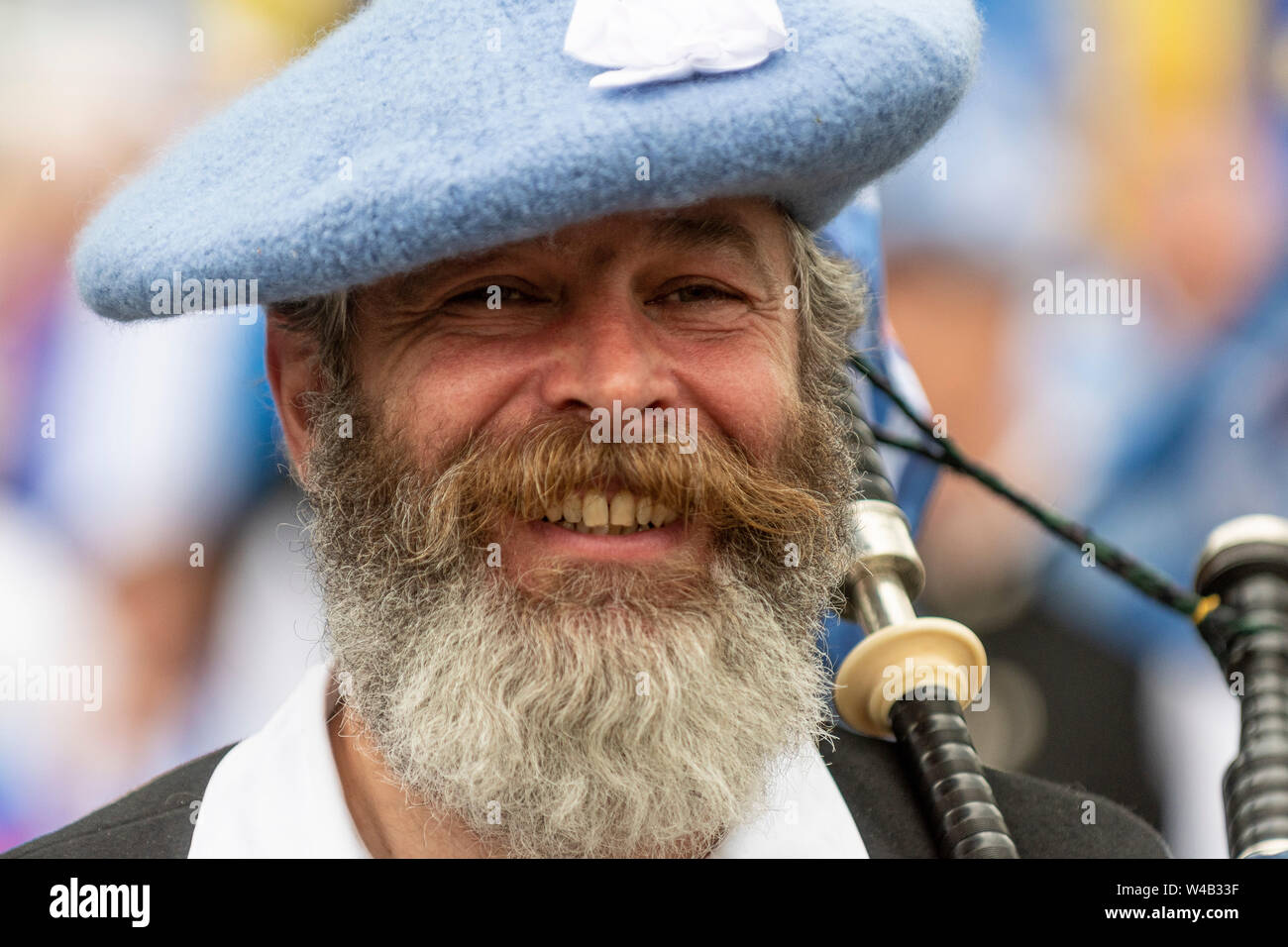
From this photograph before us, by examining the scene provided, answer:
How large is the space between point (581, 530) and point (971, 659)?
62 centimetres

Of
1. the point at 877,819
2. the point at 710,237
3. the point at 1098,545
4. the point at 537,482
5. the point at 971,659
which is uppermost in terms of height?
the point at 710,237

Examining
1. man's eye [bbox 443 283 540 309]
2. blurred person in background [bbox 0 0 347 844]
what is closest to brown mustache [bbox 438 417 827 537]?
man's eye [bbox 443 283 540 309]

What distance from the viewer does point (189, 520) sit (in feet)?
9.19

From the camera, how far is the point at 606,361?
136 cm

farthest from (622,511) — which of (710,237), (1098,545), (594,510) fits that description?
(1098,545)

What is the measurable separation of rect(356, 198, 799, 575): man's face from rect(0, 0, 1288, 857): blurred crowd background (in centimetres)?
120

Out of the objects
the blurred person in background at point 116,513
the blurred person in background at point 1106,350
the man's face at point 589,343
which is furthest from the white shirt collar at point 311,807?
the blurred person in background at point 1106,350

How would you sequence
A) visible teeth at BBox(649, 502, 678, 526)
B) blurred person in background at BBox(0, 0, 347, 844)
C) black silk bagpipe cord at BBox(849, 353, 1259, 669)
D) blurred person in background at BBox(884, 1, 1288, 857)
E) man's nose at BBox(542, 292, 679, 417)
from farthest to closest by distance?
blurred person in background at BBox(884, 1, 1288, 857), blurred person in background at BBox(0, 0, 347, 844), black silk bagpipe cord at BBox(849, 353, 1259, 669), visible teeth at BBox(649, 502, 678, 526), man's nose at BBox(542, 292, 679, 417)

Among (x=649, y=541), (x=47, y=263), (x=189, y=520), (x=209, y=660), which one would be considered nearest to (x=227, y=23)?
(x=47, y=263)

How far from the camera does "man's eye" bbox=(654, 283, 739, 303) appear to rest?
4.85 feet

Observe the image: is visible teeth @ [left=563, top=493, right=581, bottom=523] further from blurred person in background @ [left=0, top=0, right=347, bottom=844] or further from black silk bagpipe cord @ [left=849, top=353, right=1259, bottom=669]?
blurred person in background @ [left=0, top=0, right=347, bottom=844]

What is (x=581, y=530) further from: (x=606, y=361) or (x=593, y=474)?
(x=606, y=361)

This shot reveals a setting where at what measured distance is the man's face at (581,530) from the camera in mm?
1404
